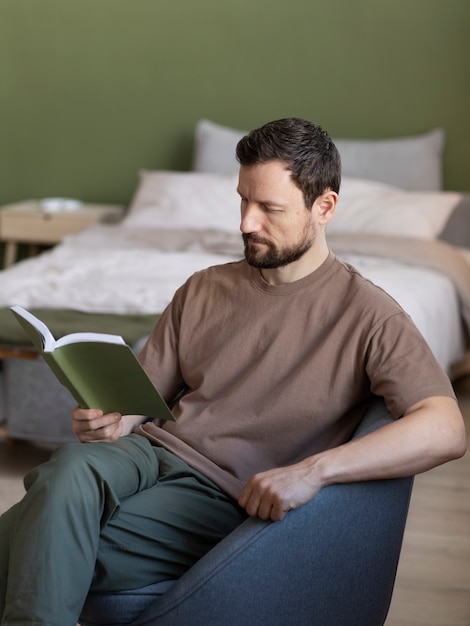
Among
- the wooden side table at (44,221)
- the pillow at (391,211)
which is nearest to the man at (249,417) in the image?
the pillow at (391,211)

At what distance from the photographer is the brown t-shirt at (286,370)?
1.71 metres

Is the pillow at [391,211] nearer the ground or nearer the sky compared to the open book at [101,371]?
nearer the ground

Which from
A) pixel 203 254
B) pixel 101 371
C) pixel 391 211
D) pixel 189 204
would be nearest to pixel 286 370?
pixel 101 371

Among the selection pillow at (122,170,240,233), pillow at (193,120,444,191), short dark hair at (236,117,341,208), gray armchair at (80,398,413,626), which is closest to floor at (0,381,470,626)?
gray armchair at (80,398,413,626)

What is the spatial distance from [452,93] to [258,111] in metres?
0.96

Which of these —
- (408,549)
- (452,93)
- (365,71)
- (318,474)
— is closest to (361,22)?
(365,71)

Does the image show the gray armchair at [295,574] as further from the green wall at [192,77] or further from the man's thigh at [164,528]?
the green wall at [192,77]

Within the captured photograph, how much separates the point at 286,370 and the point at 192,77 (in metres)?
3.64

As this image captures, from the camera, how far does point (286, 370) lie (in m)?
1.81

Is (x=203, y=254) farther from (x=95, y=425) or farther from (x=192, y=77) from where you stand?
(x=95, y=425)

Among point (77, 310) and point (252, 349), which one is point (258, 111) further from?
point (252, 349)

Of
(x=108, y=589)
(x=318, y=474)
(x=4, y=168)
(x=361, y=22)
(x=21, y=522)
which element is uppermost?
(x=361, y=22)

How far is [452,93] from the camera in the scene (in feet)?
16.0

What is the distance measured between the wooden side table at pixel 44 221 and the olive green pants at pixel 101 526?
3312mm
